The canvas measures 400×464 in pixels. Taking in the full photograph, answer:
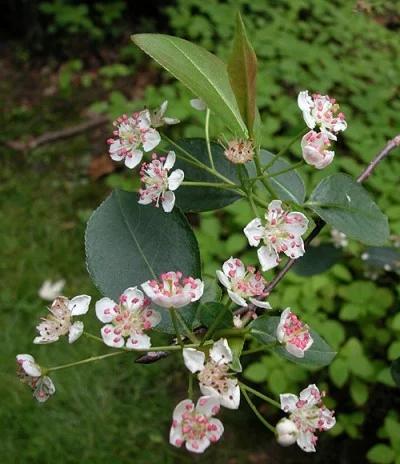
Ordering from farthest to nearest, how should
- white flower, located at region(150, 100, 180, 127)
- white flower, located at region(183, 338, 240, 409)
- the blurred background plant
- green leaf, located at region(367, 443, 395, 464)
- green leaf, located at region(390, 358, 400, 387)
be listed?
the blurred background plant, green leaf, located at region(367, 443, 395, 464), green leaf, located at region(390, 358, 400, 387), white flower, located at region(150, 100, 180, 127), white flower, located at region(183, 338, 240, 409)

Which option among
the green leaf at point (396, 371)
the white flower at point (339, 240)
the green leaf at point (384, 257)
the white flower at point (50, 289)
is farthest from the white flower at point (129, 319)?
the white flower at point (50, 289)

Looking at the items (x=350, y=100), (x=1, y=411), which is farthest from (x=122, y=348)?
(x=350, y=100)

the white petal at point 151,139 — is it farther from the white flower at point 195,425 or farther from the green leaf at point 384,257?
the green leaf at point 384,257

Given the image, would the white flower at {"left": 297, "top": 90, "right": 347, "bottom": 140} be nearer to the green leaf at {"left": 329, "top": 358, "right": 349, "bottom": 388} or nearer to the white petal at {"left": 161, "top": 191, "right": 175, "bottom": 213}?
the white petal at {"left": 161, "top": 191, "right": 175, "bottom": 213}

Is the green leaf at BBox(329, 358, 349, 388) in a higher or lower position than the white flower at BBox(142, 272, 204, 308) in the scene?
lower

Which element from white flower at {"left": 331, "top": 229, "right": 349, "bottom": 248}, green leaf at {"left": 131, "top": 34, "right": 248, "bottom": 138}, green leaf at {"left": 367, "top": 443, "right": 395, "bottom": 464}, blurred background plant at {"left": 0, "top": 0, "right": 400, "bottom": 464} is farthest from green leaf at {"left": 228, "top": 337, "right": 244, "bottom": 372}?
green leaf at {"left": 367, "top": 443, "right": 395, "bottom": 464}

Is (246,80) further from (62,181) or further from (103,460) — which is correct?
(62,181)

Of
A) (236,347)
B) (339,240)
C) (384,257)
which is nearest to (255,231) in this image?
(236,347)
